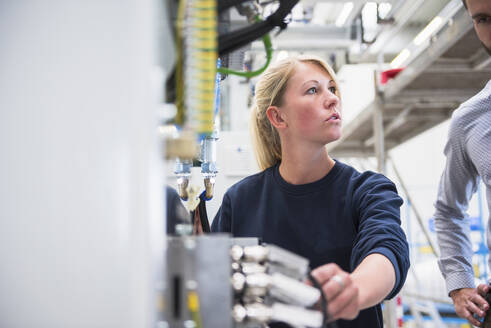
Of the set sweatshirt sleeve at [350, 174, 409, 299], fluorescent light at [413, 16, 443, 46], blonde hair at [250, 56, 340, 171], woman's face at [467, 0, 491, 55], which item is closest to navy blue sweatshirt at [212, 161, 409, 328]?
sweatshirt sleeve at [350, 174, 409, 299]

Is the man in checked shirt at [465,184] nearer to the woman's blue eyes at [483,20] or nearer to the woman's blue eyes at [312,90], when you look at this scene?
the woman's blue eyes at [483,20]

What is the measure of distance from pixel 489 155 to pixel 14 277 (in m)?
1.30

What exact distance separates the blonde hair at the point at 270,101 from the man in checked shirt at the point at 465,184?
1.45 feet

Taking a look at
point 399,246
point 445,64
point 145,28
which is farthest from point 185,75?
point 445,64

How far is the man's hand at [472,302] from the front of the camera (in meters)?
1.33

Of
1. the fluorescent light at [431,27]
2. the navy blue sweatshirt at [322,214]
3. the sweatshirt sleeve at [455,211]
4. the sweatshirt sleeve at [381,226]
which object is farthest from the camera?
the fluorescent light at [431,27]

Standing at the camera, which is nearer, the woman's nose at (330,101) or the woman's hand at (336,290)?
the woman's hand at (336,290)

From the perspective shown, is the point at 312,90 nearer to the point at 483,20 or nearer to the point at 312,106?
the point at 312,106

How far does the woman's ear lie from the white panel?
91 cm

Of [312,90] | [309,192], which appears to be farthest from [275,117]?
[309,192]

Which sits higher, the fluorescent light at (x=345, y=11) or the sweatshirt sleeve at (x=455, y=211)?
the fluorescent light at (x=345, y=11)

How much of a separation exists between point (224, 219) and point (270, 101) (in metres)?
0.37

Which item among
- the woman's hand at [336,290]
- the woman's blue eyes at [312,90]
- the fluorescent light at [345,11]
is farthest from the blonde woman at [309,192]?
the fluorescent light at [345,11]

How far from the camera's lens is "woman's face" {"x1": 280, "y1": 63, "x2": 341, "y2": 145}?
45.9 inches
